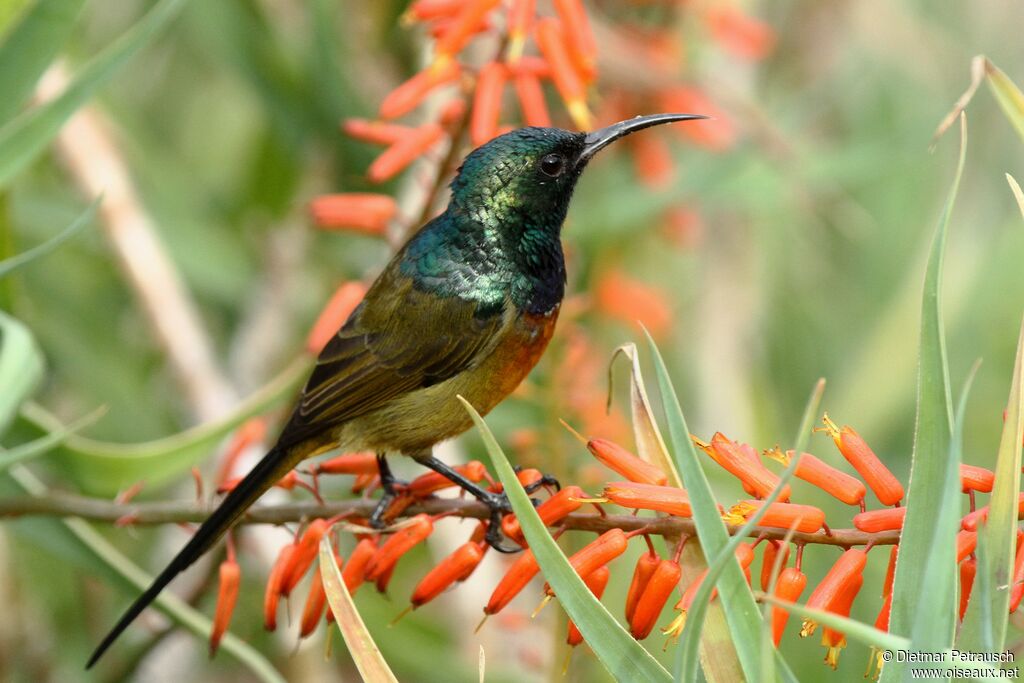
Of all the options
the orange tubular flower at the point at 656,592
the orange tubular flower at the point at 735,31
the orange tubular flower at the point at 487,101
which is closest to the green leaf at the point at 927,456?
the orange tubular flower at the point at 656,592

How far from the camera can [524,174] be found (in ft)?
8.97

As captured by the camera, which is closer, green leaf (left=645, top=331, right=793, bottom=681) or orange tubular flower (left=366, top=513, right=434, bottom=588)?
green leaf (left=645, top=331, right=793, bottom=681)

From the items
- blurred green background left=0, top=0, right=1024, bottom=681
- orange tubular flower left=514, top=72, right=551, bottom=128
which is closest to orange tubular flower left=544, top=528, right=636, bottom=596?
orange tubular flower left=514, top=72, right=551, bottom=128

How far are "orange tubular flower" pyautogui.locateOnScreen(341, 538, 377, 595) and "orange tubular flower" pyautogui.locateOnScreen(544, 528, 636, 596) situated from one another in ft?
1.24

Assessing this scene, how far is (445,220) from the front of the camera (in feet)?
9.23

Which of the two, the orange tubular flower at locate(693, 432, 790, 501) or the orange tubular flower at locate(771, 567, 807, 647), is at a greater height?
the orange tubular flower at locate(693, 432, 790, 501)

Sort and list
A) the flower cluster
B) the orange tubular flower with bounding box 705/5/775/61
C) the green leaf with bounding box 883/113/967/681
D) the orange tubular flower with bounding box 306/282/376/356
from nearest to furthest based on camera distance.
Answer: the green leaf with bounding box 883/113/967/681, the flower cluster, the orange tubular flower with bounding box 306/282/376/356, the orange tubular flower with bounding box 705/5/775/61

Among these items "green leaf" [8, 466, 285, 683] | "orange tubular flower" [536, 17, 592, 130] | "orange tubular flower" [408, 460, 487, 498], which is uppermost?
"orange tubular flower" [536, 17, 592, 130]

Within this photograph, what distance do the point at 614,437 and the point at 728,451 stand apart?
56.8 inches

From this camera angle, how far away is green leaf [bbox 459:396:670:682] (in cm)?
155

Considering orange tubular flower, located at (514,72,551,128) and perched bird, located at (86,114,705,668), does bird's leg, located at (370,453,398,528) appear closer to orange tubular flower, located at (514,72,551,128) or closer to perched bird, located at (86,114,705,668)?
perched bird, located at (86,114,705,668)

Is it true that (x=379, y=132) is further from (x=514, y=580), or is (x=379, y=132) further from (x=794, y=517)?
(x=794, y=517)

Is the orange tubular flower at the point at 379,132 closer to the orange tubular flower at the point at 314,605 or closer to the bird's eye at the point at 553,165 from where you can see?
the bird's eye at the point at 553,165

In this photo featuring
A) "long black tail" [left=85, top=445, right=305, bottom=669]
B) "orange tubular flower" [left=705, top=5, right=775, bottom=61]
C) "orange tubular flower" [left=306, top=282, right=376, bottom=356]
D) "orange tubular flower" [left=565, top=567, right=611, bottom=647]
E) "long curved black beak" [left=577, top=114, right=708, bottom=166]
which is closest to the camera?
"orange tubular flower" [left=565, top=567, right=611, bottom=647]
